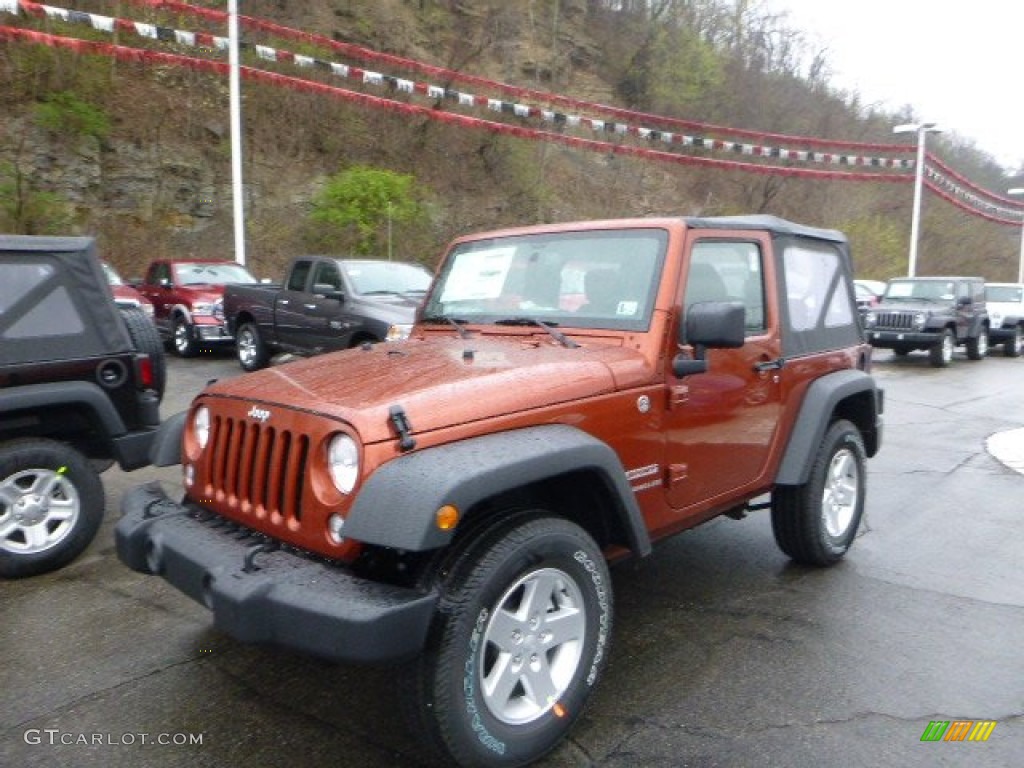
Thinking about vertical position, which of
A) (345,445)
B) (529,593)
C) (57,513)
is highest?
(345,445)

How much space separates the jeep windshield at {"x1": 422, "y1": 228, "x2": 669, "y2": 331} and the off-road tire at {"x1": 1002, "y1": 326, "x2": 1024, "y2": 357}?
61.5 ft

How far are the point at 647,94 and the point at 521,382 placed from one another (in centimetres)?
3824

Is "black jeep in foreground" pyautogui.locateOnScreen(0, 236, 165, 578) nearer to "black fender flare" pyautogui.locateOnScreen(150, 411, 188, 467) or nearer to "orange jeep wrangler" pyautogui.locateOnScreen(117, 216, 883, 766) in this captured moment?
"black fender flare" pyautogui.locateOnScreen(150, 411, 188, 467)

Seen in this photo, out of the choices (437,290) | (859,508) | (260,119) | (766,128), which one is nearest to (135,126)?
(260,119)

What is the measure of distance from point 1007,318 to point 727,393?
60.8 feet

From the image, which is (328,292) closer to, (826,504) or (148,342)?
(148,342)

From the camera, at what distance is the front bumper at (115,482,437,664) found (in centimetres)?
229

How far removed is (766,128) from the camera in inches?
1597

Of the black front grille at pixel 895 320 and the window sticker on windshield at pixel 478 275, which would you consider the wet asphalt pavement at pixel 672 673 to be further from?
the black front grille at pixel 895 320

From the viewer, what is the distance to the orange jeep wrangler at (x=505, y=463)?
7.97 ft

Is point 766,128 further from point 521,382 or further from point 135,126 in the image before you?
point 521,382

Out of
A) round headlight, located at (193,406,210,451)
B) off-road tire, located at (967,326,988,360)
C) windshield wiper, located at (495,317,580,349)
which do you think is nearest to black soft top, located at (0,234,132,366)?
round headlight, located at (193,406,210,451)

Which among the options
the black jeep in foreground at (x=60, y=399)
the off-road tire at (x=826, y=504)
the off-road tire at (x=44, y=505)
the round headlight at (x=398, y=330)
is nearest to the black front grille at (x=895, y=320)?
the round headlight at (x=398, y=330)

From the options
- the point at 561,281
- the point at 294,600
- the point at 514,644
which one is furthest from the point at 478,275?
the point at 294,600
